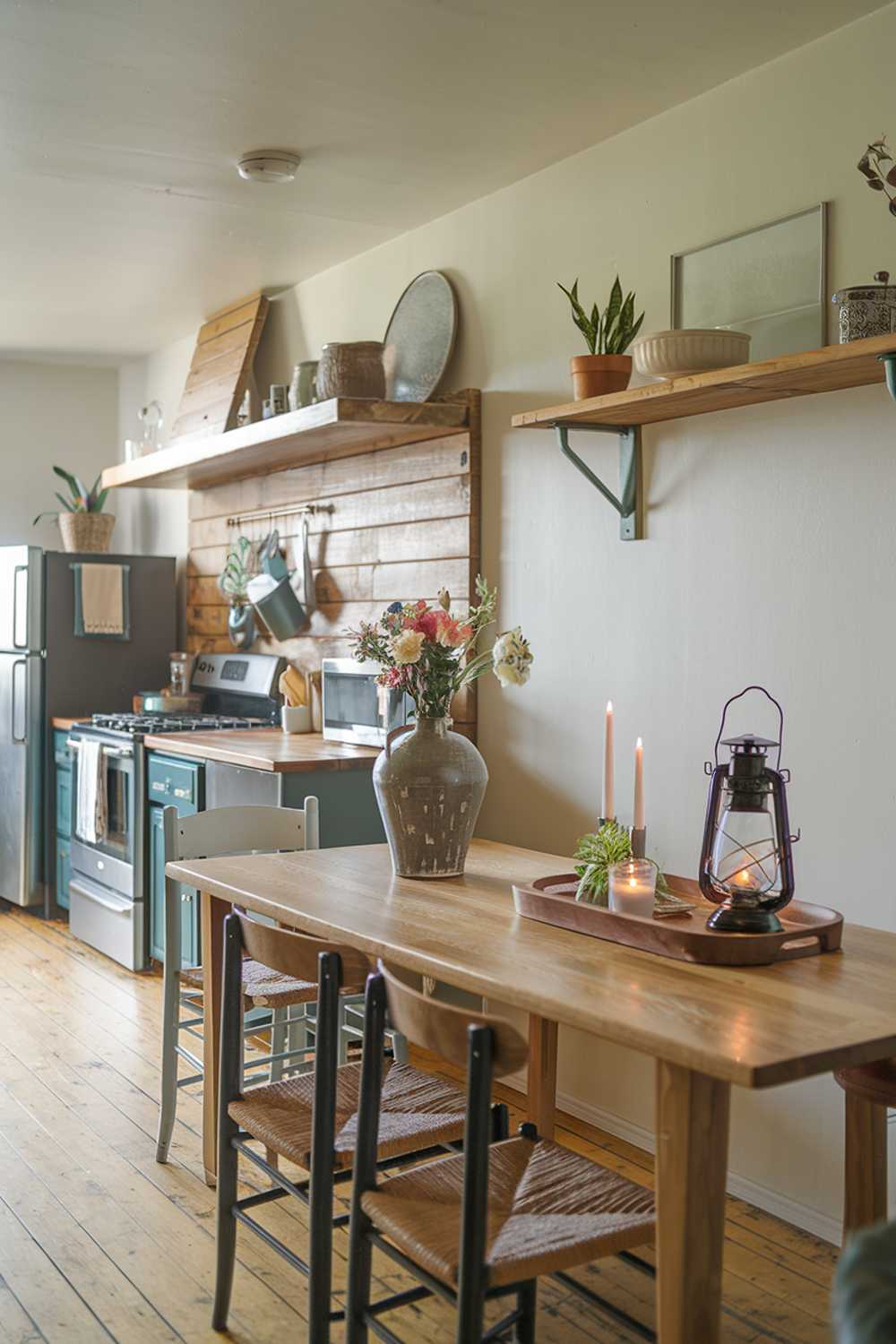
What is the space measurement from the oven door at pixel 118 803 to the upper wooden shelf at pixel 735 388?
2.17 m

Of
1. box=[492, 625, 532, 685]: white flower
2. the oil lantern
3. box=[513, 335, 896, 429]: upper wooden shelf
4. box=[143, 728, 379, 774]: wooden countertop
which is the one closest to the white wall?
box=[143, 728, 379, 774]: wooden countertop

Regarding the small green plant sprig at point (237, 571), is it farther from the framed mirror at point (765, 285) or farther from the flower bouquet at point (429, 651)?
the flower bouquet at point (429, 651)

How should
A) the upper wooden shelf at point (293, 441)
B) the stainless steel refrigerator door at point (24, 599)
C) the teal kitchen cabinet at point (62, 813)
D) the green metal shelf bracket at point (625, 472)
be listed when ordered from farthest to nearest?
1. the stainless steel refrigerator door at point (24, 599)
2. the teal kitchen cabinet at point (62, 813)
3. the upper wooden shelf at point (293, 441)
4. the green metal shelf bracket at point (625, 472)

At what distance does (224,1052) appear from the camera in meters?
2.39

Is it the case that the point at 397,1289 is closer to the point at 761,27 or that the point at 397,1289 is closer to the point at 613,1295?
the point at 613,1295

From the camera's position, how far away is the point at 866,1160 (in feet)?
7.41

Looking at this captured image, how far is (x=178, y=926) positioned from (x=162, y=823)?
153 cm

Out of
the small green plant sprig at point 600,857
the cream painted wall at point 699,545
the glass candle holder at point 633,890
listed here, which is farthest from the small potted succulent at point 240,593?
the glass candle holder at point 633,890

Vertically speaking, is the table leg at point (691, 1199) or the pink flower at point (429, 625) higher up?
the pink flower at point (429, 625)

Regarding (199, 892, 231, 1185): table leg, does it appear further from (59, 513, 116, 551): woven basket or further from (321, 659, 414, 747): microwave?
(59, 513, 116, 551): woven basket

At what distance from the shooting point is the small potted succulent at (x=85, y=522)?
6082 mm

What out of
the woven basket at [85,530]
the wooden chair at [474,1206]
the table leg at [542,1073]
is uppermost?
the woven basket at [85,530]

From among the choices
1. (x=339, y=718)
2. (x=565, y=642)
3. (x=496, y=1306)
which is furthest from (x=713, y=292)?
(x=496, y=1306)

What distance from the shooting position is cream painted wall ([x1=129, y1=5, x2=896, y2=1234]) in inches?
109
